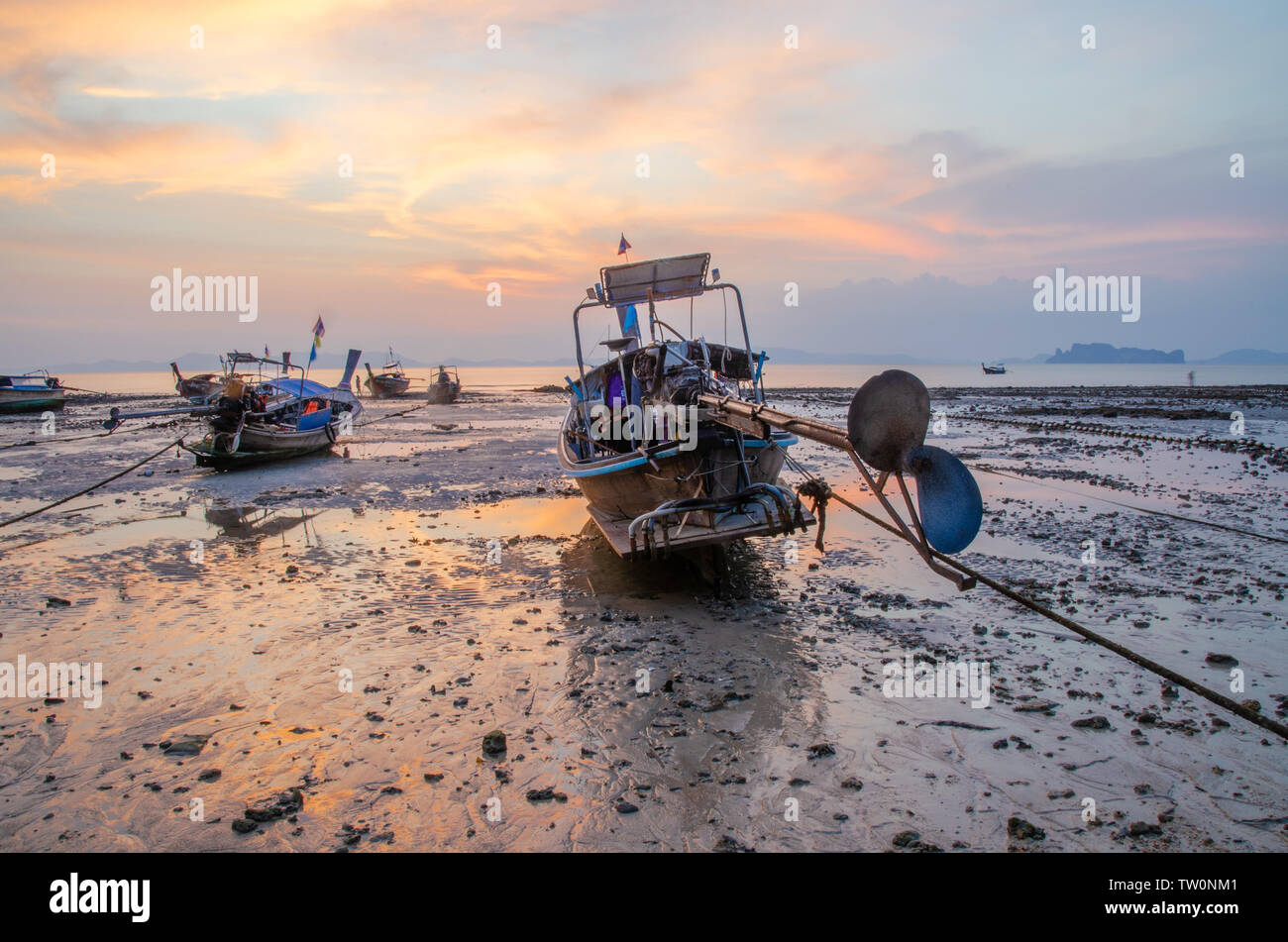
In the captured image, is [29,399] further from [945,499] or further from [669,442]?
[945,499]

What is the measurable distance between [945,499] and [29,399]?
60290mm

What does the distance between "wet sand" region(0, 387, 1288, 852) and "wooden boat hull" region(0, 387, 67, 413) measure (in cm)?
4229

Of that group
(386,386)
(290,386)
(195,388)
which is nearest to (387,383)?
(386,386)

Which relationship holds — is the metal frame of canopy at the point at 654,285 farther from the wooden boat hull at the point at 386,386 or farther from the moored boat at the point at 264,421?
the wooden boat hull at the point at 386,386

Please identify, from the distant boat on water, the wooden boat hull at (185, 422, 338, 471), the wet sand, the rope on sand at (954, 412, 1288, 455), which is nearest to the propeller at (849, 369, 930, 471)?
the wet sand

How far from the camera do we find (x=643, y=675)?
6.65m

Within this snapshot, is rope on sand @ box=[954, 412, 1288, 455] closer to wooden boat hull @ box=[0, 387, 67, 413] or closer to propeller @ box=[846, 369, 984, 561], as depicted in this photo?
propeller @ box=[846, 369, 984, 561]

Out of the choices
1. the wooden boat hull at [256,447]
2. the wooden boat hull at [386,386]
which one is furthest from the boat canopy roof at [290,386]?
the wooden boat hull at [386,386]

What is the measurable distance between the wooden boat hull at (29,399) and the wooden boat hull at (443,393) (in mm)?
25542

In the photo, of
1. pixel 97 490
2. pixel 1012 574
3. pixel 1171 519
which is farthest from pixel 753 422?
pixel 97 490

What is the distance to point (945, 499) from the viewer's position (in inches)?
134

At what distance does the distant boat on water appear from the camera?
4341cm

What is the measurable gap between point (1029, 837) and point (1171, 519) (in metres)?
11.0
